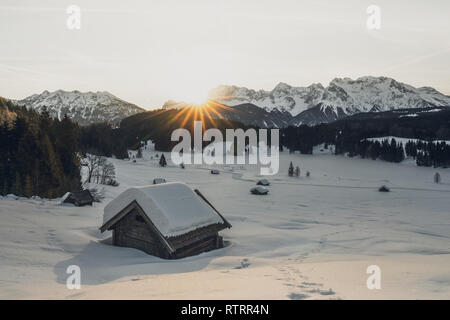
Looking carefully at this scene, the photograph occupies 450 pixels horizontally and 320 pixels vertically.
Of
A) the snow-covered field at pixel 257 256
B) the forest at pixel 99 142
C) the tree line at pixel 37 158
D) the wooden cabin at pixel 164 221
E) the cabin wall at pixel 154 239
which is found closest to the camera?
the snow-covered field at pixel 257 256

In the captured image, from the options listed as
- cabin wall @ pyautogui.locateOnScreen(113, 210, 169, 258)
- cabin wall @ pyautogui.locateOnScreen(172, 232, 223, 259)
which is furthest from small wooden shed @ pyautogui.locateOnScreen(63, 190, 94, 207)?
cabin wall @ pyautogui.locateOnScreen(172, 232, 223, 259)

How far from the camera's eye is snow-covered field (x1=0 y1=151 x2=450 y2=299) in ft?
26.6

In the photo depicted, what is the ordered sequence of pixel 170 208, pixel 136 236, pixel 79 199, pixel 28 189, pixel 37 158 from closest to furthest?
pixel 170 208
pixel 136 236
pixel 79 199
pixel 28 189
pixel 37 158

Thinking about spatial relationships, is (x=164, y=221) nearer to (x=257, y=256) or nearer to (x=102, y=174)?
(x=257, y=256)

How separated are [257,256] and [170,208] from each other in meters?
5.86

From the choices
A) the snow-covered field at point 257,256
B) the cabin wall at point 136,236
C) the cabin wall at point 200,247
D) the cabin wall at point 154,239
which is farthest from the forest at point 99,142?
the cabin wall at point 200,247

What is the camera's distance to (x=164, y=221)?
1487 centimetres

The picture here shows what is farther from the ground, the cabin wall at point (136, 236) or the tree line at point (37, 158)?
the tree line at point (37, 158)

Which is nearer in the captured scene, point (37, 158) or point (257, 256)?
point (257, 256)

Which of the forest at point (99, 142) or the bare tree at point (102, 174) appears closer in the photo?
the forest at point (99, 142)

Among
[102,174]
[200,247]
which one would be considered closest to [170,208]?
[200,247]

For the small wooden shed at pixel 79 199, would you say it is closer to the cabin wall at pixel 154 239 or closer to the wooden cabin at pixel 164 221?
the wooden cabin at pixel 164 221

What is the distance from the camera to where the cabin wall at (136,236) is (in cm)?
1560

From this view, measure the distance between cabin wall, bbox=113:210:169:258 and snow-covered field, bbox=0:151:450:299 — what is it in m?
0.61
